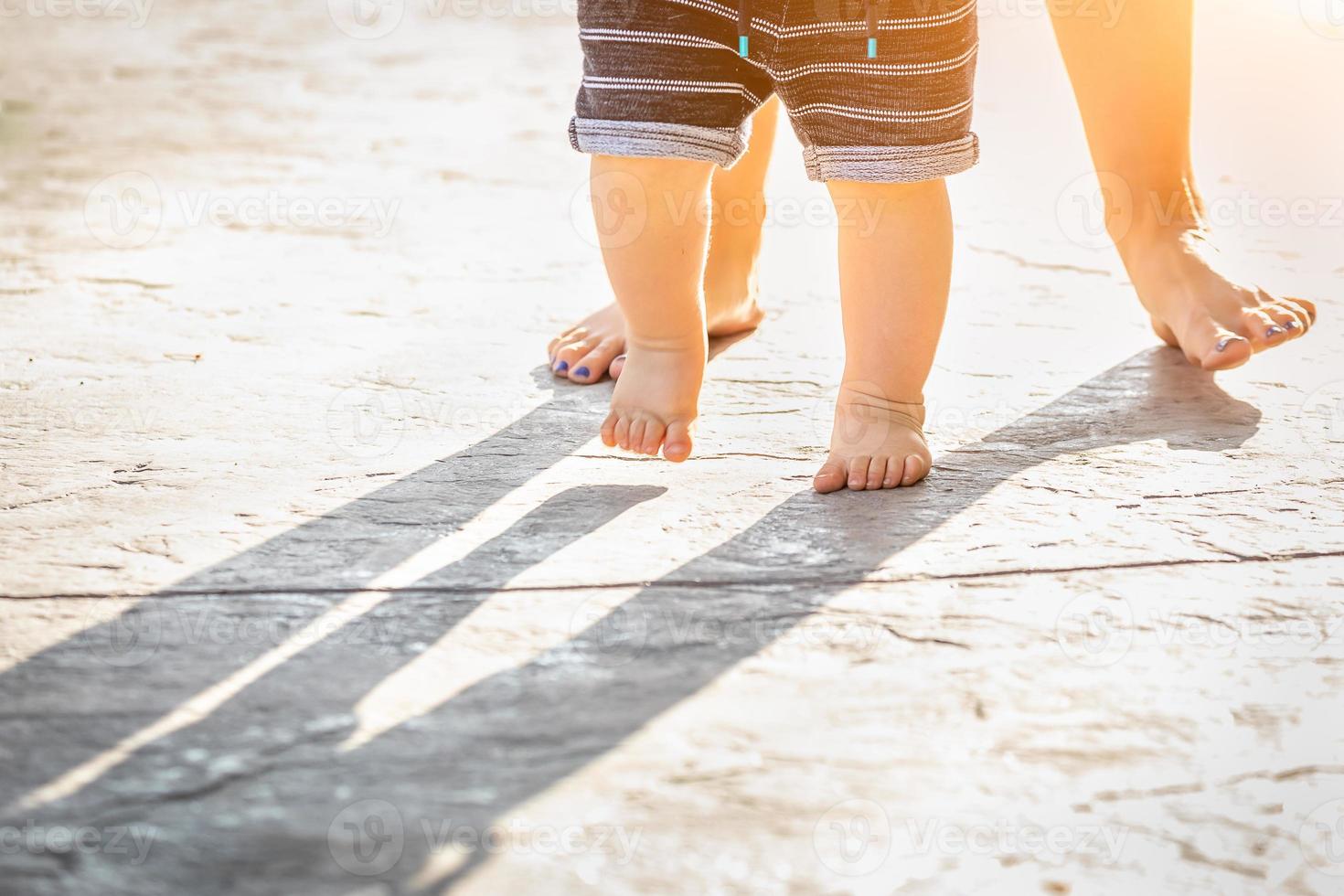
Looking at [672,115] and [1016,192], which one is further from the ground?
[672,115]

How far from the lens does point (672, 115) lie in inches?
55.2

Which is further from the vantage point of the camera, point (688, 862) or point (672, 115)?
point (672, 115)

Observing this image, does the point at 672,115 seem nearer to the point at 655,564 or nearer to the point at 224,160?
the point at 655,564

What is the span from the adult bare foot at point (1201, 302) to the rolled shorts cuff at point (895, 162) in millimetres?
443

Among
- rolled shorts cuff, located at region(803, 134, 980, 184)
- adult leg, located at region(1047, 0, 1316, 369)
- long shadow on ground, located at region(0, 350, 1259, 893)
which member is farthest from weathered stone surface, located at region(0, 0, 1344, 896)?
rolled shorts cuff, located at region(803, 134, 980, 184)

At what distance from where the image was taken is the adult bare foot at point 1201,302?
5.47ft

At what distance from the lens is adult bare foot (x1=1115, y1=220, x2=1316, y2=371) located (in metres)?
1.67

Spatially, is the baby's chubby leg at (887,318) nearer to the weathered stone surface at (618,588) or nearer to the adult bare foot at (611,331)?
the weathered stone surface at (618,588)

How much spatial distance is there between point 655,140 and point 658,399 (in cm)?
26

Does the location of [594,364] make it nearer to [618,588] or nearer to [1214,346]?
[618,588]

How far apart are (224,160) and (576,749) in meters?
2.12

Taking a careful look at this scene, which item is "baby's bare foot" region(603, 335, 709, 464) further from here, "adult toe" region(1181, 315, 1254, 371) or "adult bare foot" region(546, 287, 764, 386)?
"adult toe" region(1181, 315, 1254, 371)

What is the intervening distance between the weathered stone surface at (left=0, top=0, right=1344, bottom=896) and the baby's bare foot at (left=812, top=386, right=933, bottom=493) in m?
0.04

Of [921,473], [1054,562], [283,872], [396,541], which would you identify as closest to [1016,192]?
[921,473]
